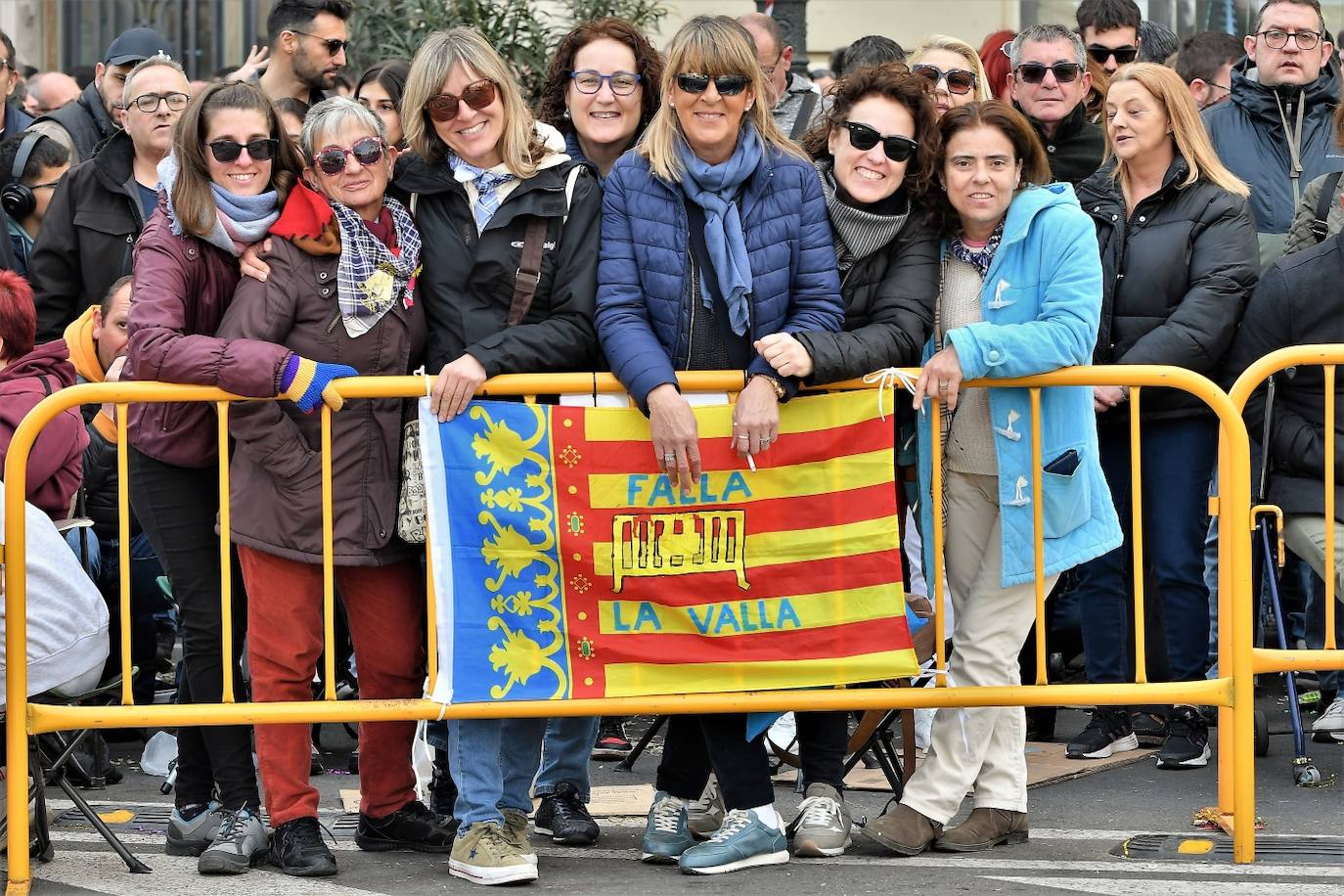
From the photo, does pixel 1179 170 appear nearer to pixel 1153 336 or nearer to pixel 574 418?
pixel 1153 336

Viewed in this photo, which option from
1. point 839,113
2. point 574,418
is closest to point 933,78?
point 839,113

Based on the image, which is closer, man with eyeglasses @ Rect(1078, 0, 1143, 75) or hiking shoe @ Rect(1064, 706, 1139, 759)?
Answer: hiking shoe @ Rect(1064, 706, 1139, 759)

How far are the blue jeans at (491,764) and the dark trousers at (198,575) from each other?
2.17 ft

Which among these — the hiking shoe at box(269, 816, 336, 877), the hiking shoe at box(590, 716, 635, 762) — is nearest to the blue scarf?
the hiking shoe at box(269, 816, 336, 877)

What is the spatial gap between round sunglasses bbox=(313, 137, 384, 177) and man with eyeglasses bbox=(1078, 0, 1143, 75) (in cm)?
441

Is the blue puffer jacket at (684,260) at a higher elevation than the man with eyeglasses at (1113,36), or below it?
below

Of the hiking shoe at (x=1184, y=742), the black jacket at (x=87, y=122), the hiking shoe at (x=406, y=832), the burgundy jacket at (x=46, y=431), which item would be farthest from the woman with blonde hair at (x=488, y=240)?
the black jacket at (x=87, y=122)

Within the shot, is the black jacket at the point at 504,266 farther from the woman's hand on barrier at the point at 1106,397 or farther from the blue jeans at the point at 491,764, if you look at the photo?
the woman's hand on barrier at the point at 1106,397

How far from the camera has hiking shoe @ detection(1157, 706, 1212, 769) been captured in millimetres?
6863

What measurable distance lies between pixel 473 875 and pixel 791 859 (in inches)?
37.5

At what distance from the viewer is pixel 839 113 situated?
578 centimetres

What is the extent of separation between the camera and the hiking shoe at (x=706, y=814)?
19.7ft

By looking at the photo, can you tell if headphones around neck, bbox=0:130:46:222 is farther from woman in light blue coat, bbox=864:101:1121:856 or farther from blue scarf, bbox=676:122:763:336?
woman in light blue coat, bbox=864:101:1121:856

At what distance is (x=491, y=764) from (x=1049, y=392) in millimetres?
1977
